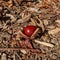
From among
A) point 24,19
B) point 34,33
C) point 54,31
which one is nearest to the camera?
point 34,33

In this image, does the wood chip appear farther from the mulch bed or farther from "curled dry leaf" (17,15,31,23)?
"curled dry leaf" (17,15,31,23)

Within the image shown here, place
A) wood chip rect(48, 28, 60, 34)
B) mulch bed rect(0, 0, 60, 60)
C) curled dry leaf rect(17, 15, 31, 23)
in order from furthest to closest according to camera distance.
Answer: curled dry leaf rect(17, 15, 31, 23) < wood chip rect(48, 28, 60, 34) < mulch bed rect(0, 0, 60, 60)

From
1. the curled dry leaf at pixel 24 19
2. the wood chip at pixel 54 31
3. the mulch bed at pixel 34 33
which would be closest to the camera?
the mulch bed at pixel 34 33

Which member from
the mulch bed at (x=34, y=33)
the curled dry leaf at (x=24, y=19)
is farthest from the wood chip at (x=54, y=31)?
the curled dry leaf at (x=24, y=19)

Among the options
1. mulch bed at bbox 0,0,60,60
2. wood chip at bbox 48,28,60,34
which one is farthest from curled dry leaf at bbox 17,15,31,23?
wood chip at bbox 48,28,60,34

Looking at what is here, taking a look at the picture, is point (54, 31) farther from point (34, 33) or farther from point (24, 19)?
point (24, 19)

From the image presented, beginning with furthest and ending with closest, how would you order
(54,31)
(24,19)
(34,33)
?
(24,19), (54,31), (34,33)

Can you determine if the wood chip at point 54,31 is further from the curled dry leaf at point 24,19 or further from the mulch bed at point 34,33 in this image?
the curled dry leaf at point 24,19

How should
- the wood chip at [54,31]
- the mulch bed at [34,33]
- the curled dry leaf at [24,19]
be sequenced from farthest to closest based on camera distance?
the curled dry leaf at [24,19], the wood chip at [54,31], the mulch bed at [34,33]

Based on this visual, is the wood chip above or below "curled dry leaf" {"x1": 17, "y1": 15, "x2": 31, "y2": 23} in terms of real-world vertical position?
below

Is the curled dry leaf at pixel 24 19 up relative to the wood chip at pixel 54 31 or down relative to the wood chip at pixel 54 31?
up

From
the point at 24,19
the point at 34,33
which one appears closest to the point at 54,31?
the point at 34,33

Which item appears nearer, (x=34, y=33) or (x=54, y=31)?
(x=34, y=33)
